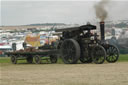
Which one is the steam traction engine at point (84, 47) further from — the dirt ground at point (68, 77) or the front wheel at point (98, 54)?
the dirt ground at point (68, 77)

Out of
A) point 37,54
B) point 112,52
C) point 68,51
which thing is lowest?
point 37,54

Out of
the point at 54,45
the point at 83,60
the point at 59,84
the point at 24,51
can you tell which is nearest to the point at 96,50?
the point at 83,60

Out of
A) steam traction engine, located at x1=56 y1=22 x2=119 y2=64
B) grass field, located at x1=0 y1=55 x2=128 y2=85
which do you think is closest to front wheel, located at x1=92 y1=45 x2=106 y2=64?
steam traction engine, located at x1=56 y1=22 x2=119 y2=64

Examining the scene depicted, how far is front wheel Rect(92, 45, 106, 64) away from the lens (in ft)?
59.4

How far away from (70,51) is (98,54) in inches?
74.3

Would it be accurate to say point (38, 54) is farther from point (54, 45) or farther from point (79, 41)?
point (79, 41)

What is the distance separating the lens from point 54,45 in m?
21.9

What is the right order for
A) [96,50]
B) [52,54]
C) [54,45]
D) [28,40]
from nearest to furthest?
[96,50], [52,54], [54,45], [28,40]

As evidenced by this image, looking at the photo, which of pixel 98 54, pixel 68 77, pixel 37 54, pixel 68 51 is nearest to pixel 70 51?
pixel 68 51

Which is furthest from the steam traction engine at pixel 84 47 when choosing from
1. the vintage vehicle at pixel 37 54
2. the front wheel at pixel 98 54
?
the vintage vehicle at pixel 37 54

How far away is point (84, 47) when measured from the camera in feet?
62.8

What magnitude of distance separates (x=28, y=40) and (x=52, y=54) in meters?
69.2

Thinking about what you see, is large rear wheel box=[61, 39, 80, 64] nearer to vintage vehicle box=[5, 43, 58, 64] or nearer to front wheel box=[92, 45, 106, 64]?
vintage vehicle box=[5, 43, 58, 64]

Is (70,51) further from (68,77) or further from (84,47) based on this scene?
(68,77)
